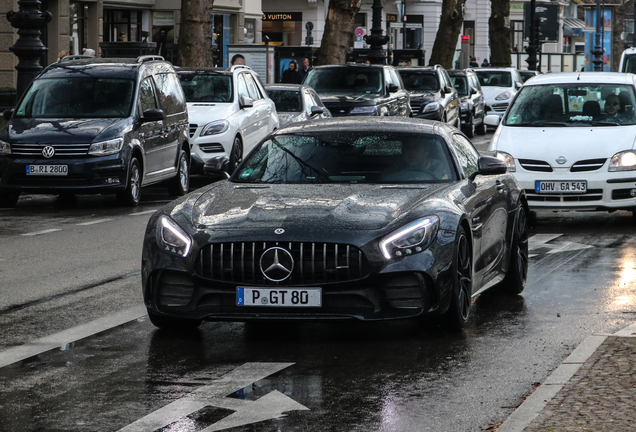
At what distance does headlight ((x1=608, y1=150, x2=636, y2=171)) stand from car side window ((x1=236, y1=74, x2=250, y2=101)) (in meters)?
8.80

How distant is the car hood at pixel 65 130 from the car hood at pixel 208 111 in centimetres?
401

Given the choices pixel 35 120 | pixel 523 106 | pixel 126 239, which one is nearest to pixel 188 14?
pixel 35 120

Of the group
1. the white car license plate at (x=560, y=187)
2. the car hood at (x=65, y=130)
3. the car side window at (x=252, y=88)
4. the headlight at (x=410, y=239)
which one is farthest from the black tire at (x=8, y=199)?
the headlight at (x=410, y=239)

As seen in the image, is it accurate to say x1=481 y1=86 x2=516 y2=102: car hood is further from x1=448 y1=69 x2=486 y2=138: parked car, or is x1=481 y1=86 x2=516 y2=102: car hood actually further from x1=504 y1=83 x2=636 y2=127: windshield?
x1=504 y1=83 x2=636 y2=127: windshield

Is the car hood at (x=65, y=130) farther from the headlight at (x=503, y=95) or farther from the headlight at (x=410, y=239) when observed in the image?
the headlight at (x=503, y=95)

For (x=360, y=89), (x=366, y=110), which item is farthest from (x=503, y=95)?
(x=366, y=110)

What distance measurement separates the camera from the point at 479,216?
8.86 meters

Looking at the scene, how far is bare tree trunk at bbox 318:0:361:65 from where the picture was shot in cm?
3750

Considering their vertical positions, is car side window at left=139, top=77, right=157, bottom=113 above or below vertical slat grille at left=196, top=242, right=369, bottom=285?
above

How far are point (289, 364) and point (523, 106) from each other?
9502mm

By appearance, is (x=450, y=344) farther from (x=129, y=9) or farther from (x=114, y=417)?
(x=129, y=9)

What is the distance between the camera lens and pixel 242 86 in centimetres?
2255

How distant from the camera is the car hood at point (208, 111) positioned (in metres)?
21.5

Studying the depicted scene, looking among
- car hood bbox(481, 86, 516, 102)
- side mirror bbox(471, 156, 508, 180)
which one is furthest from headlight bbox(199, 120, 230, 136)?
car hood bbox(481, 86, 516, 102)
